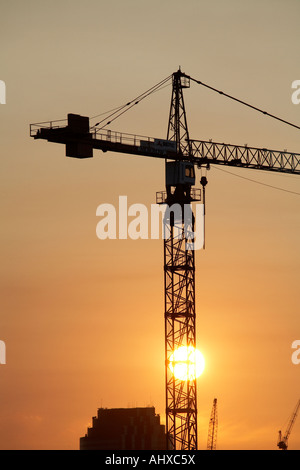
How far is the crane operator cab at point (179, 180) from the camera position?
516 ft

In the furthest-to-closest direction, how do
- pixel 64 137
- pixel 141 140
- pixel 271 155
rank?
pixel 271 155 < pixel 141 140 < pixel 64 137

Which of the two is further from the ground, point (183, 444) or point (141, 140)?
point (141, 140)

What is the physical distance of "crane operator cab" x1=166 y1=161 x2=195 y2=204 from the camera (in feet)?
516

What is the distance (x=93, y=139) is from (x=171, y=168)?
1391 cm

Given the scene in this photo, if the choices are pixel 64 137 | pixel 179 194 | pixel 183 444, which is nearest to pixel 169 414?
pixel 183 444

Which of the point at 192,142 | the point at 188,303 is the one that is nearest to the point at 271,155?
the point at 192,142

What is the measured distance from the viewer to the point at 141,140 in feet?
504

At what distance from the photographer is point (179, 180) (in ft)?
516
